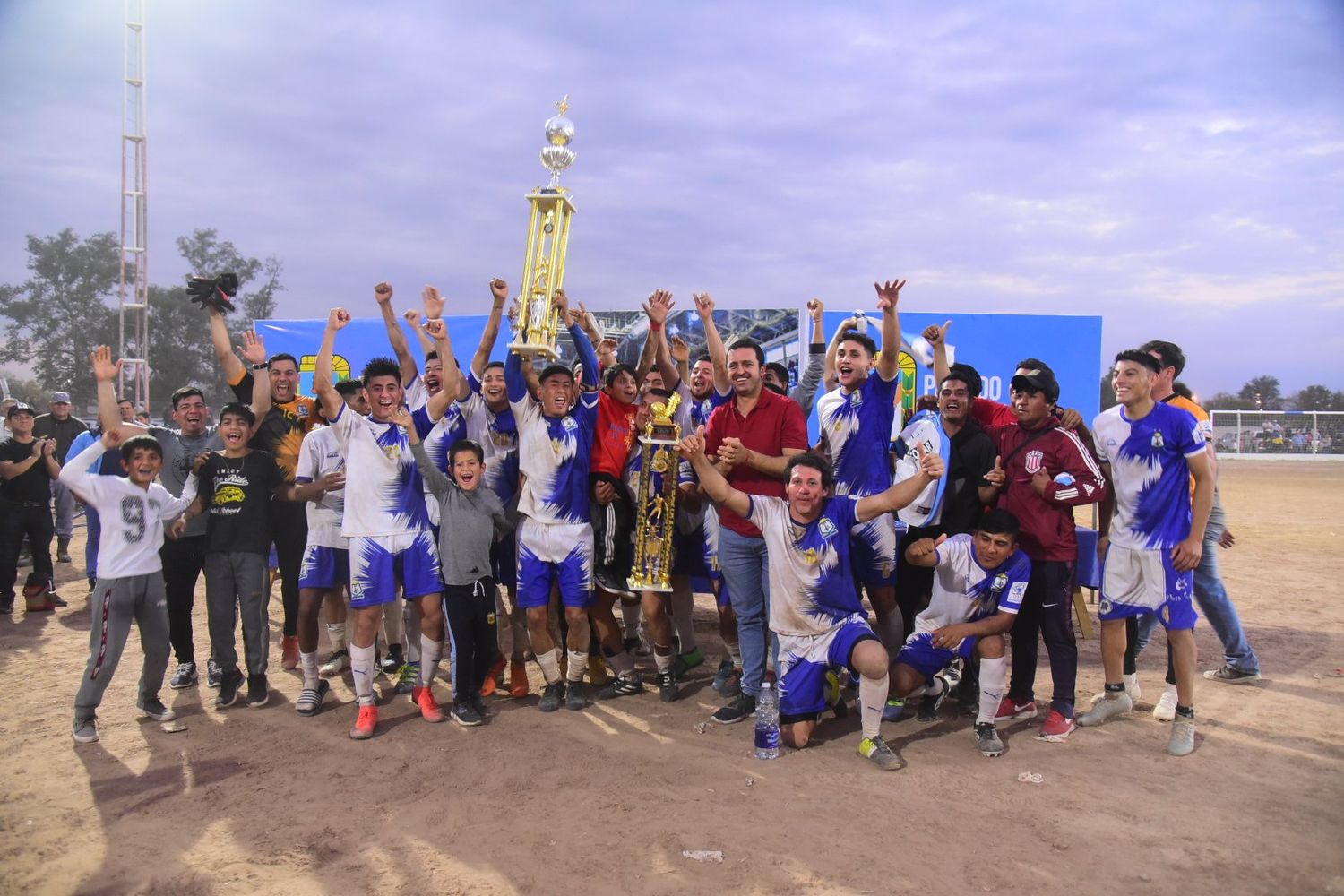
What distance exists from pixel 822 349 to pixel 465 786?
3.51 metres

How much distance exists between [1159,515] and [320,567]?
5227 millimetres

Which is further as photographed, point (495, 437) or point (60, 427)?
point (60, 427)

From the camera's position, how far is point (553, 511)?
18.0 feet

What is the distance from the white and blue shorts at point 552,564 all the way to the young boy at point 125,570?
2198 mm

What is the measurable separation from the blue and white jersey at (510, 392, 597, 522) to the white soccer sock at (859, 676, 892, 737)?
204 centimetres

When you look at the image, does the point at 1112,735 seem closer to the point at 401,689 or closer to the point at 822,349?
the point at 822,349

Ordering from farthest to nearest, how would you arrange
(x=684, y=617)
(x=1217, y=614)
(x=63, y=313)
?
(x=63, y=313)
(x=684, y=617)
(x=1217, y=614)

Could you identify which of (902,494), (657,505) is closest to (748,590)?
(657,505)

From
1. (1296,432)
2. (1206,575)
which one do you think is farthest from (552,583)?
(1296,432)

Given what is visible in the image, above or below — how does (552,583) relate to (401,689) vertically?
above

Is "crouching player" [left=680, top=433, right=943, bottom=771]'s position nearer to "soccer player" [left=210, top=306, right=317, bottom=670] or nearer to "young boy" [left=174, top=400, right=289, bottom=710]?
"young boy" [left=174, top=400, right=289, bottom=710]

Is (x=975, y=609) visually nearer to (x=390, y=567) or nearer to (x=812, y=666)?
(x=812, y=666)

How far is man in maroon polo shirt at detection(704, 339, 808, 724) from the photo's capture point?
5098 mm

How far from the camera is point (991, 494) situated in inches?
208
